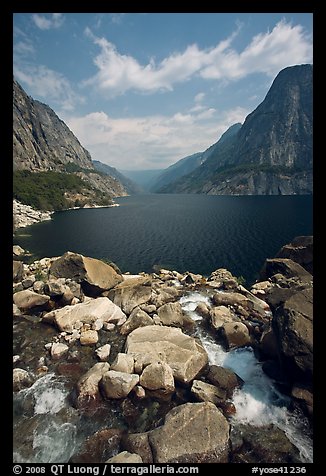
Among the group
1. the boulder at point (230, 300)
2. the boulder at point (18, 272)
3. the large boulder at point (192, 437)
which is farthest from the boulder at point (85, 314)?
the large boulder at point (192, 437)

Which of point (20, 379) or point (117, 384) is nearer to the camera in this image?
point (117, 384)

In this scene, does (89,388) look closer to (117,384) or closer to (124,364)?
(117,384)

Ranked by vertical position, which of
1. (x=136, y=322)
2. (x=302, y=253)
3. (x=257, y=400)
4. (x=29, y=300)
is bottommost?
(x=257, y=400)

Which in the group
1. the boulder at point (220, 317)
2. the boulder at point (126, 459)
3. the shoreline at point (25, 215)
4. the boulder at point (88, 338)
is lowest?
the boulder at point (126, 459)

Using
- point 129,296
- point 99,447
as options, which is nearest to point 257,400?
point 99,447

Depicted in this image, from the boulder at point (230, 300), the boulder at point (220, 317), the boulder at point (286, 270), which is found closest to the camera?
the boulder at point (220, 317)

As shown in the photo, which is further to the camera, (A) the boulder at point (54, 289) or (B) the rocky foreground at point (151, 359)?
(A) the boulder at point (54, 289)

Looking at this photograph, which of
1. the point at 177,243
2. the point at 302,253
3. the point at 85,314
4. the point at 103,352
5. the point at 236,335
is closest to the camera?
the point at 103,352

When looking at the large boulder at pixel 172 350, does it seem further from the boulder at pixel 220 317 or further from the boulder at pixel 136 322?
the boulder at pixel 220 317
